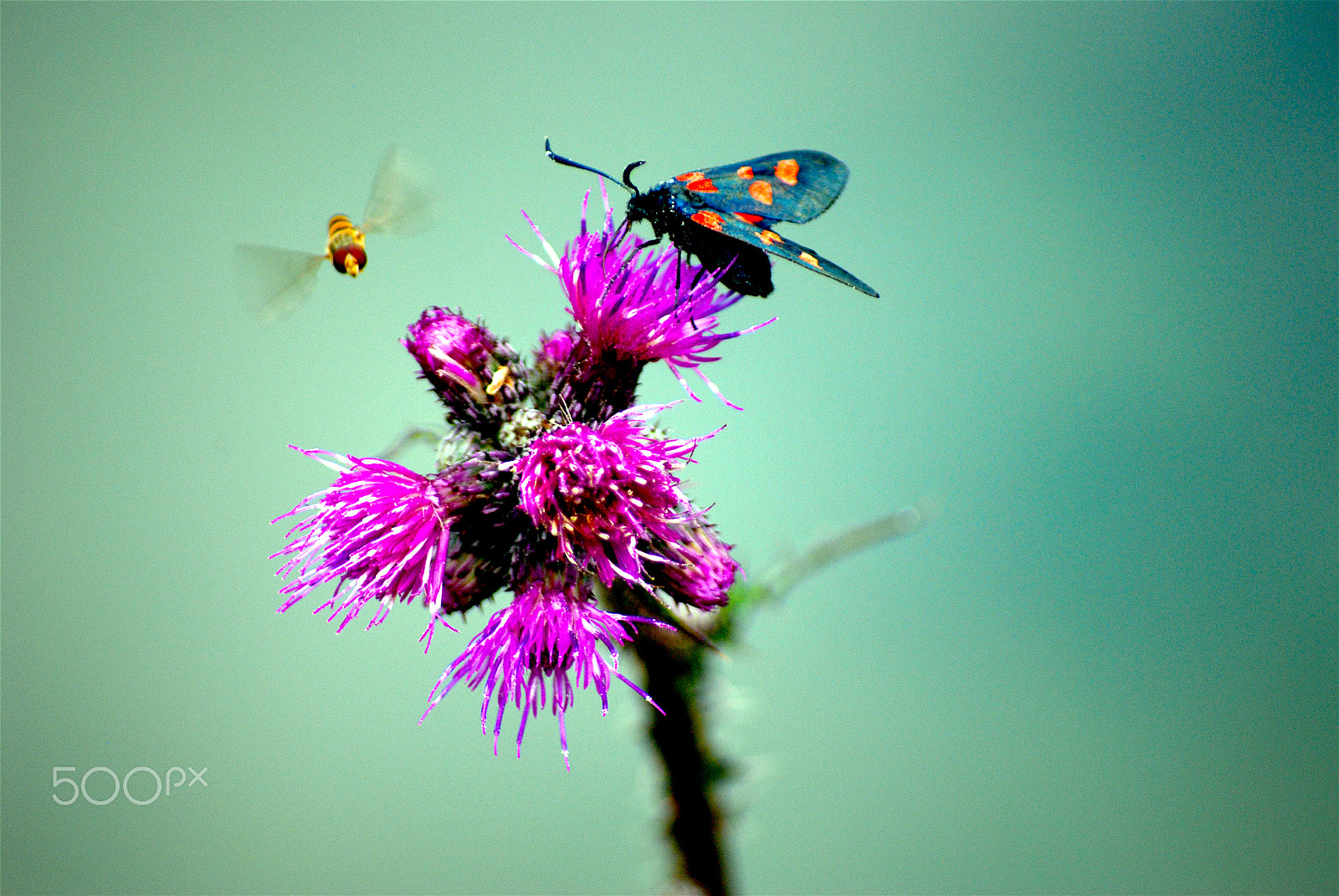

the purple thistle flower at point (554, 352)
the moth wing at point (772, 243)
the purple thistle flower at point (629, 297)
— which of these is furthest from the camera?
the purple thistle flower at point (554, 352)

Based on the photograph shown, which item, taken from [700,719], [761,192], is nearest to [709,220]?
[761,192]

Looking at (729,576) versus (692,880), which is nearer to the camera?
(729,576)

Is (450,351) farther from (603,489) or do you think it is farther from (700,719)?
(700,719)

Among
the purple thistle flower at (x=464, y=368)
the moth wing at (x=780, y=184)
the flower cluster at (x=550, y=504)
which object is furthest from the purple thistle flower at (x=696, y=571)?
the moth wing at (x=780, y=184)

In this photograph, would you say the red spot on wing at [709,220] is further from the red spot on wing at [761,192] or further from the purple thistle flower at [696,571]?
the purple thistle flower at [696,571]

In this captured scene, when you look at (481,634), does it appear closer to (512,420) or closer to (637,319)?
(512,420)

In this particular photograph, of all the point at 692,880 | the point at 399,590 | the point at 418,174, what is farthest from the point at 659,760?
the point at 418,174
